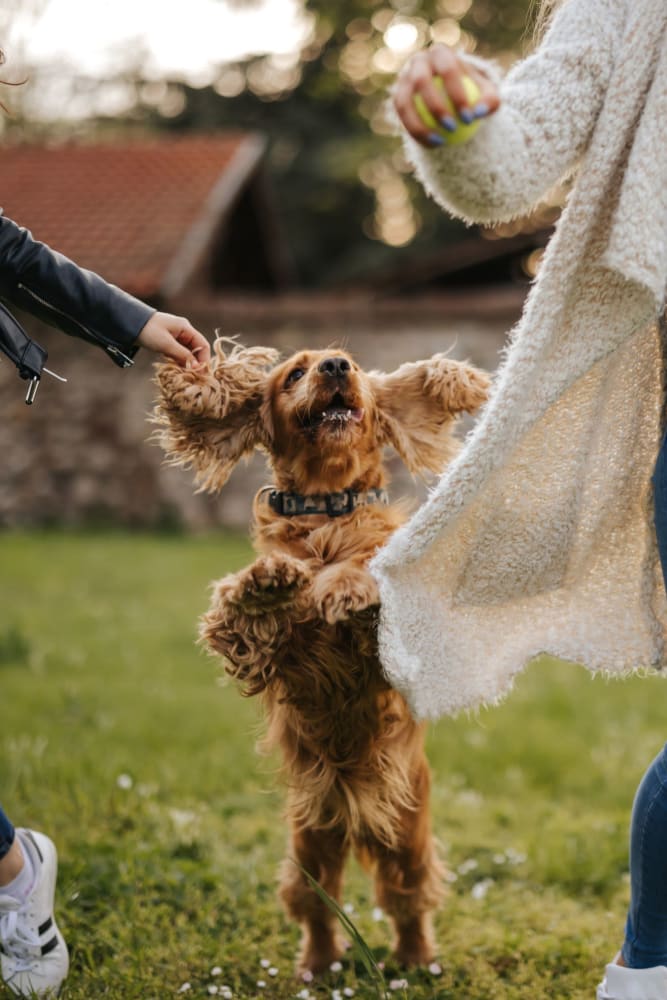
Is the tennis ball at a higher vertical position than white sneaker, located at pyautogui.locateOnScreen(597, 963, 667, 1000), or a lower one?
higher

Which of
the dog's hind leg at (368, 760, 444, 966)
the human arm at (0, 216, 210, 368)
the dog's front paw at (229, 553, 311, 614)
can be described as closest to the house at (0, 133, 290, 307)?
the human arm at (0, 216, 210, 368)

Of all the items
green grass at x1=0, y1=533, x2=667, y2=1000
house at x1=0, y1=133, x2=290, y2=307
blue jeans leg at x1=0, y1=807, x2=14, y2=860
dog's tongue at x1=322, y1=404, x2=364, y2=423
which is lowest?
house at x1=0, y1=133, x2=290, y2=307

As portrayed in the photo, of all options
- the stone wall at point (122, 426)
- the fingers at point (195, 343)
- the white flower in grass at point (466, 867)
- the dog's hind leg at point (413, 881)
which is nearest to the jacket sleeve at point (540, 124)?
the fingers at point (195, 343)

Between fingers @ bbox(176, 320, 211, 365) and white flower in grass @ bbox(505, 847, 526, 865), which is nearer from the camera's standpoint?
fingers @ bbox(176, 320, 211, 365)

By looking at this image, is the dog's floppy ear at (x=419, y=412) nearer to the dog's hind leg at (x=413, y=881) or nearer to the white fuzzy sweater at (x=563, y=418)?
the white fuzzy sweater at (x=563, y=418)

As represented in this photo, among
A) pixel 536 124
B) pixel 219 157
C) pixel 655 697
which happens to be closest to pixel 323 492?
pixel 536 124

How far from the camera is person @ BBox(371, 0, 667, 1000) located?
1.70 metres

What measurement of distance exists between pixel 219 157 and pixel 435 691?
43.4ft

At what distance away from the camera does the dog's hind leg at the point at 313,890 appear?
8.60 feet

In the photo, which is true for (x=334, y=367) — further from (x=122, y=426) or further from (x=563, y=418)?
(x=122, y=426)

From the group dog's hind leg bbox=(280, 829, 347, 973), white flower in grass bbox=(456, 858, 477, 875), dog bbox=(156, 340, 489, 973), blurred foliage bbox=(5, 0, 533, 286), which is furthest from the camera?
blurred foliage bbox=(5, 0, 533, 286)

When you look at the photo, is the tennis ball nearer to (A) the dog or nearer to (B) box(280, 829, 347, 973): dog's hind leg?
(A) the dog

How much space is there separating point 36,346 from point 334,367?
2.24 feet

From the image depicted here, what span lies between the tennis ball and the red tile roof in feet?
34.3
